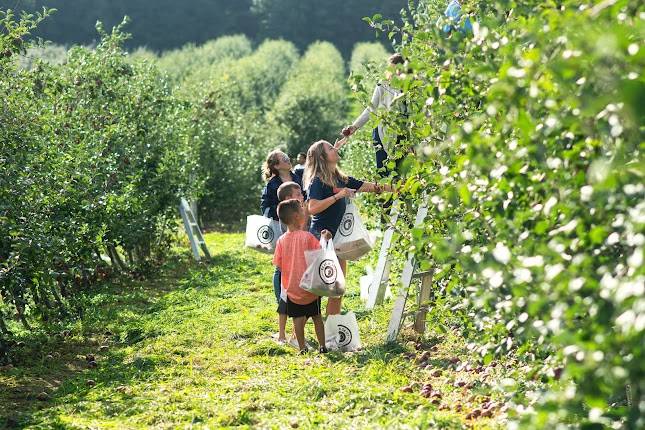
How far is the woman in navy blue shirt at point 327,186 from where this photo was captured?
7531mm

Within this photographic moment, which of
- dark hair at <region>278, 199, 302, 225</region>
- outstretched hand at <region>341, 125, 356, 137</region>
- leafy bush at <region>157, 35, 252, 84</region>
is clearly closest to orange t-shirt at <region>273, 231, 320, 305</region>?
dark hair at <region>278, 199, 302, 225</region>

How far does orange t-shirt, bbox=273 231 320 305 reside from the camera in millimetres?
7340

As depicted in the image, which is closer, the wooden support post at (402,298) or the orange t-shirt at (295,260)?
the wooden support post at (402,298)

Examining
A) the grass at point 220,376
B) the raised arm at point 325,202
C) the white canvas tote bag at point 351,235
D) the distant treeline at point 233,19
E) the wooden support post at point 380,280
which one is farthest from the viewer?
the distant treeline at point 233,19

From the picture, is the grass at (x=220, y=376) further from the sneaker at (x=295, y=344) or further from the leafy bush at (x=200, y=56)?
the leafy bush at (x=200, y=56)

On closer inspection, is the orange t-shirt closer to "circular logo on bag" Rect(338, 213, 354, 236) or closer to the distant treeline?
"circular logo on bag" Rect(338, 213, 354, 236)

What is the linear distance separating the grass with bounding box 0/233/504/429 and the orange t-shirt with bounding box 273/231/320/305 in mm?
496

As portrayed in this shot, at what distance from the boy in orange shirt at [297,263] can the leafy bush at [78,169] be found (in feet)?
6.36

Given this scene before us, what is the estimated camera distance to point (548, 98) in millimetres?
3100

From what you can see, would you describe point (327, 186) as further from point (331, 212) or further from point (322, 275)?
point (322, 275)

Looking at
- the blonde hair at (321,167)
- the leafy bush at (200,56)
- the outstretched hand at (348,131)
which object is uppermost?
the leafy bush at (200,56)

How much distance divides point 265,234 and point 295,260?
117 cm

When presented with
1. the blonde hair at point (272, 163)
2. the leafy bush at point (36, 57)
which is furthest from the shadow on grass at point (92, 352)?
the leafy bush at point (36, 57)

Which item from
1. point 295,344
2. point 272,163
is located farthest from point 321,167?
point 295,344
